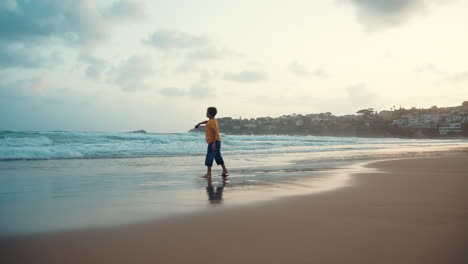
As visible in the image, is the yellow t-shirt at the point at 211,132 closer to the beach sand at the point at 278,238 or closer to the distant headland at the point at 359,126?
the beach sand at the point at 278,238

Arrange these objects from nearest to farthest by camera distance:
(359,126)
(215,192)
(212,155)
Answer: (215,192) → (212,155) → (359,126)

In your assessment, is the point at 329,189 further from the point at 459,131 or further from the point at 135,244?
the point at 459,131

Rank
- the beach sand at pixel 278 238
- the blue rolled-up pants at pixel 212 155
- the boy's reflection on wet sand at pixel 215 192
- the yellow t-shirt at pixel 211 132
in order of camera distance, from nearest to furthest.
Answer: the beach sand at pixel 278 238 → the boy's reflection on wet sand at pixel 215 192 → the blue rolled-up pants at pixel 212 155 → the yellow t-shirt at pixel 211 132

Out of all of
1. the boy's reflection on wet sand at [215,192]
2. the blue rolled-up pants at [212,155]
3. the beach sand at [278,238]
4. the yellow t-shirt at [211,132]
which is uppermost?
the yellow t-shirt at [211,132]

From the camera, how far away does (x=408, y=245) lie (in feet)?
8.44

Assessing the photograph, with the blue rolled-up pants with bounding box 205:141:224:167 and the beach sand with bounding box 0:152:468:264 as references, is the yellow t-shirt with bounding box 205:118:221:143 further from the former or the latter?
the beach sand with bounding box 0:152:468:264

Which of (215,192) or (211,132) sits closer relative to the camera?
(215,192)

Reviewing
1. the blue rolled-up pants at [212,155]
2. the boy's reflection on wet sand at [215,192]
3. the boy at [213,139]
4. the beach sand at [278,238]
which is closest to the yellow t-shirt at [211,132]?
the boy at [213,139]

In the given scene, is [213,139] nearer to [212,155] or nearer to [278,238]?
[212,155]

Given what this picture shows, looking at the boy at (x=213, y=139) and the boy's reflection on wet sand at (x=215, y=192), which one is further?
the boy at (x=213, y=139)

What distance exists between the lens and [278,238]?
9.07ft

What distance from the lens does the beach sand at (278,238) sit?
2367mm

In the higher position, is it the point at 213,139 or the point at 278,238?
the point at 213,139

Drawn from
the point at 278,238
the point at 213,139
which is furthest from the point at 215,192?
the point at 213,139
